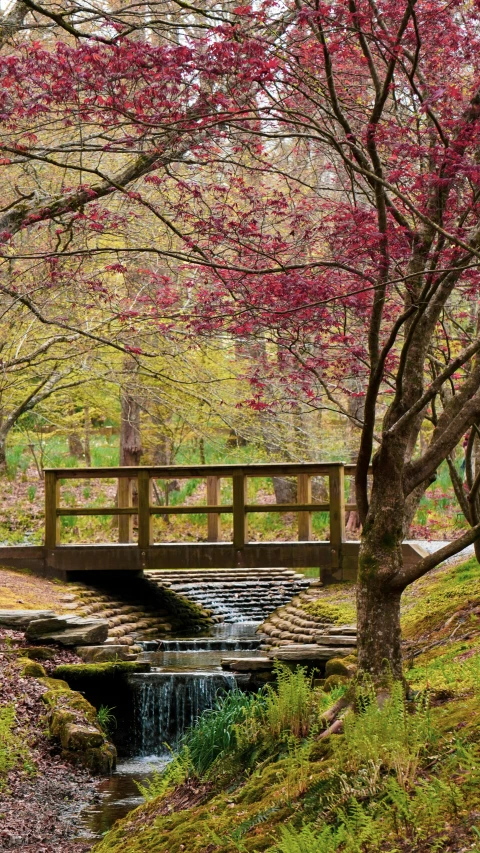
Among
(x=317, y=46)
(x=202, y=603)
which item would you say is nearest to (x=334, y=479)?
(x=202, y=603)

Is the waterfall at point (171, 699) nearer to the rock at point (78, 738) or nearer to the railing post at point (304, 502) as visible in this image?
the rock at point (78, 738)

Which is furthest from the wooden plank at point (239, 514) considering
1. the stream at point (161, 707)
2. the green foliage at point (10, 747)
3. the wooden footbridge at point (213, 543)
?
the green foliage at point (10, 747)

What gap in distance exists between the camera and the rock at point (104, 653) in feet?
28.0

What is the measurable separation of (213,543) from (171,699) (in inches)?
169

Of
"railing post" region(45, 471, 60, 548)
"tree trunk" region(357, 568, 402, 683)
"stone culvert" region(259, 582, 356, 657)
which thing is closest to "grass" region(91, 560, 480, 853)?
"tree trunk" region(357, 568, 402, 683)

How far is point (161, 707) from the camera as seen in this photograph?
8.02 metres

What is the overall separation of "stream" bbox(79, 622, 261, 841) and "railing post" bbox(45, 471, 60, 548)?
3.28 meters

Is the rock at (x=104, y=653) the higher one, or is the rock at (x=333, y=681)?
the rock at (x=333, y=681)

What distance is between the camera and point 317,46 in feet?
15.7

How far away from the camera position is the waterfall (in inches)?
313

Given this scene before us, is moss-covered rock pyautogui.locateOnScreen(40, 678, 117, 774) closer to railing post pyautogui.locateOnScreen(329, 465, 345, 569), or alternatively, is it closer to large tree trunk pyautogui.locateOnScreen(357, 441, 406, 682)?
large tree trunk pyautogui.locateOnScreen(357, 441, 406, 682)

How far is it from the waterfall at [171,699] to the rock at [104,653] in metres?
0.53

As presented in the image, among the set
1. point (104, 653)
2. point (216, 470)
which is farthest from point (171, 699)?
point (216, 470)

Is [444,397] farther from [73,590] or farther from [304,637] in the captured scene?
[73,590]
